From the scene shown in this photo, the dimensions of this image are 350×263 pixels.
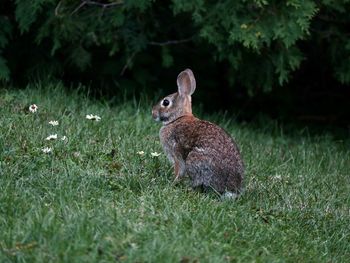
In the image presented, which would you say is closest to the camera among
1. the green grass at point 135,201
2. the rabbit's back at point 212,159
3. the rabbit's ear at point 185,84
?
the green grass at point 135,201

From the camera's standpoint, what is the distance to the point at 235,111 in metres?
12.5

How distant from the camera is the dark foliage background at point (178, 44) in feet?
32.0

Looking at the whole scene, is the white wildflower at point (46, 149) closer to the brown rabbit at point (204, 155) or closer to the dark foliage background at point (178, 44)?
the brown rabbit at point (204, 155)

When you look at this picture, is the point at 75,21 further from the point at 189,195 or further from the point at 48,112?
the point at 189,195

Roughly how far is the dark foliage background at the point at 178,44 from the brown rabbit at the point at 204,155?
7.80 ft

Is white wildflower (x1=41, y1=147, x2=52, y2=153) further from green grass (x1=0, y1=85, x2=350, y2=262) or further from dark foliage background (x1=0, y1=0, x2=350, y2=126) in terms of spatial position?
dark foliage background (x1=0, y1=0, x2=350, y2=126)

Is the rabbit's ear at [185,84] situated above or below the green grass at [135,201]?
above

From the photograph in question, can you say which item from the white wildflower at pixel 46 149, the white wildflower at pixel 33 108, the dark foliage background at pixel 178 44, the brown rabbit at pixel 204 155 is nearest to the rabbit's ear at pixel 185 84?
the brown rabbit at pixel 204 155

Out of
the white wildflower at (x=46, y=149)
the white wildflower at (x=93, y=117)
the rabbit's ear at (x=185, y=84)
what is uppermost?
the rabbit's ear at (x=185, y=84)

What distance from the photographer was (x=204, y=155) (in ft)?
23.1

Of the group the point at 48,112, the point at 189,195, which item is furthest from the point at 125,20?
the point at 189,195

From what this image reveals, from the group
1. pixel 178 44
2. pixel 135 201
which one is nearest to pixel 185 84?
pixel 135 201

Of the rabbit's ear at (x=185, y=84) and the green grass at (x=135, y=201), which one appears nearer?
the green grass at (x=135, y=201)

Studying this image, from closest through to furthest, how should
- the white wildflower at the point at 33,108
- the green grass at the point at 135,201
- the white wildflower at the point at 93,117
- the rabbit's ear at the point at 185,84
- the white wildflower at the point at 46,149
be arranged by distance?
the green grass at the point at 135,201, the white wildflower at the point at 46,149, the rabbit's ear at the point at 185,84, the white wildflower at the point at 93,117, the white wildflower at the point at 33,108
